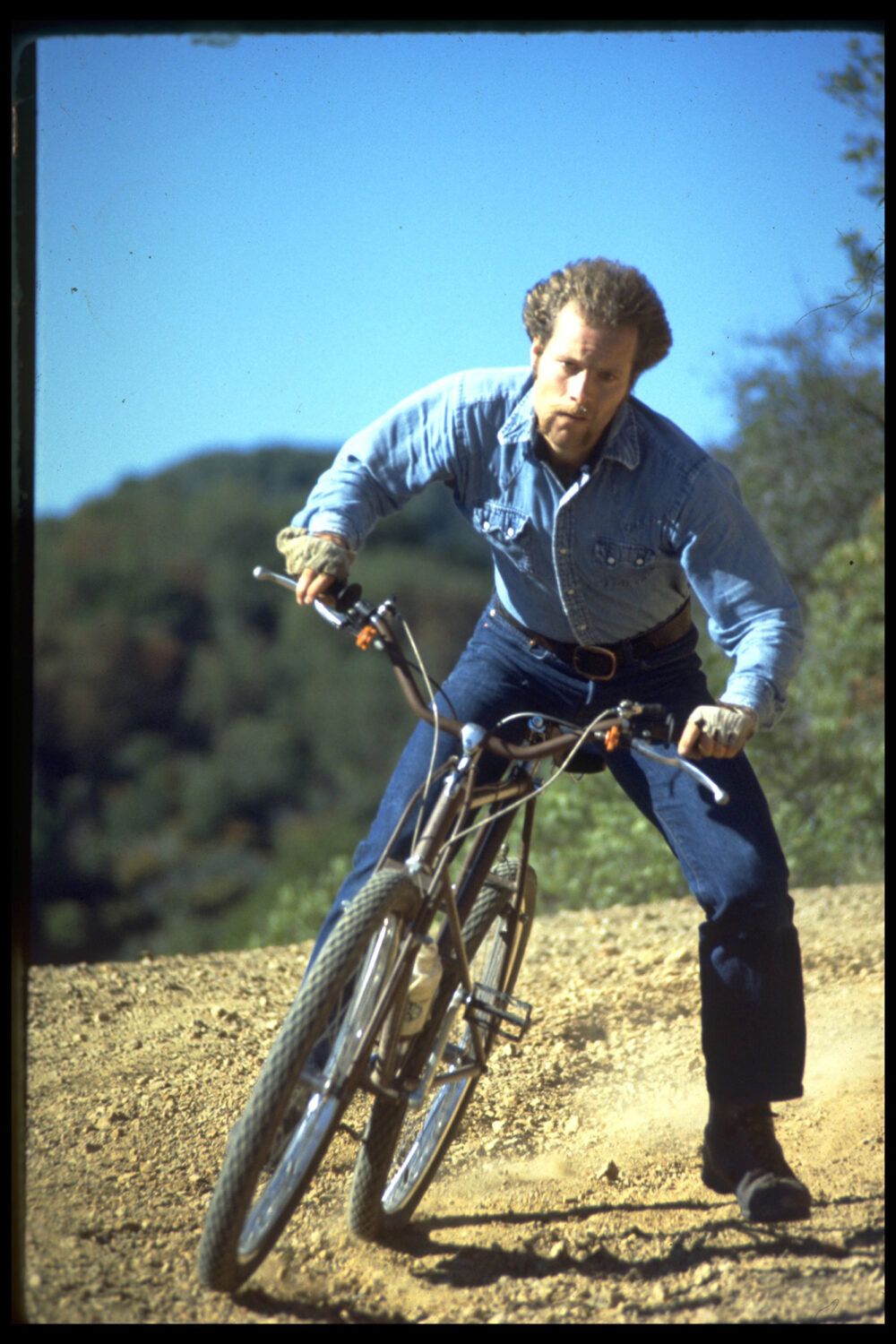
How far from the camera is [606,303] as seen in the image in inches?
105

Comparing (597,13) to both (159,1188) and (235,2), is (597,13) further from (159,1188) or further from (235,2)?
(159,1188)

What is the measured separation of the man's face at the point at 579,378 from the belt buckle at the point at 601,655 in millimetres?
475

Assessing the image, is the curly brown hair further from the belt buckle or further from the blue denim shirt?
the belt buckle

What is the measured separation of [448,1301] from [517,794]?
1.08 meters

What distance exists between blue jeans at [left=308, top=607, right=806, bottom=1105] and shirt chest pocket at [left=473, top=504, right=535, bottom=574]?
21 centimetres

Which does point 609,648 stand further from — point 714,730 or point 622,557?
point 714,730

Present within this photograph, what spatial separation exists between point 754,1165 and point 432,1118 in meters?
0.79

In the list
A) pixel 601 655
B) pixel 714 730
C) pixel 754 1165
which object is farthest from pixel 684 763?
pixel 754 1165

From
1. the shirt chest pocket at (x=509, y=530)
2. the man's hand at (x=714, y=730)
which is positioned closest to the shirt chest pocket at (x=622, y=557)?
the shirt chest pocket at (x=509, y=530)

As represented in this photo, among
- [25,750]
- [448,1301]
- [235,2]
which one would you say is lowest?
[448,1301]

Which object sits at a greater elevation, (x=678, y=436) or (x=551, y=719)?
(x=678, y=436)

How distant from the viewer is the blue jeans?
8.98ft

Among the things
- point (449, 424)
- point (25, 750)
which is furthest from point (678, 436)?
point (25, 750)

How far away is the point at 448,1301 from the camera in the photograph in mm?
2551
